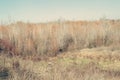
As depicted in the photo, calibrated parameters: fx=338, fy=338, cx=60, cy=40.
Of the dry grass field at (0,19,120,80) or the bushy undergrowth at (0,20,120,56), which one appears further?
the bushy undergrowth at (0,20,120,56)

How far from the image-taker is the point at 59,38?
52.6 ft

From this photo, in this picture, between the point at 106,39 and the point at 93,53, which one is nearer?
the point at 93,53

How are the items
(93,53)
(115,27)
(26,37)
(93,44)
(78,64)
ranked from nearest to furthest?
(78,64) → (93,53) → (26,37) → (93,44) → (115,27)

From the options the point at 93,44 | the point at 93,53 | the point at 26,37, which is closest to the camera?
the point at 93,53

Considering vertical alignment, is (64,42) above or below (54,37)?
below

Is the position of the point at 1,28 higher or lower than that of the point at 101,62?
higher

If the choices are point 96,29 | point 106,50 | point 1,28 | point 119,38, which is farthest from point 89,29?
point 1,28

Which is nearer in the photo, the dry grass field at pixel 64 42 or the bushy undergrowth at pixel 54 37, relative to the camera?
the dry grass field at pixel 64 42

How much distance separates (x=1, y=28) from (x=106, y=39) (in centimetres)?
534

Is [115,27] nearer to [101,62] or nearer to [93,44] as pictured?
[93,44]

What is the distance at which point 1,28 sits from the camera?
16.0 m

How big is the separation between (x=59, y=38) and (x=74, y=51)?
3.52 ft

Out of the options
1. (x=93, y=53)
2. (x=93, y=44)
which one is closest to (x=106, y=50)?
(x=93, y=53)

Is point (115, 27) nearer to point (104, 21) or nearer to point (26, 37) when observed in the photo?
point (104, 21)
